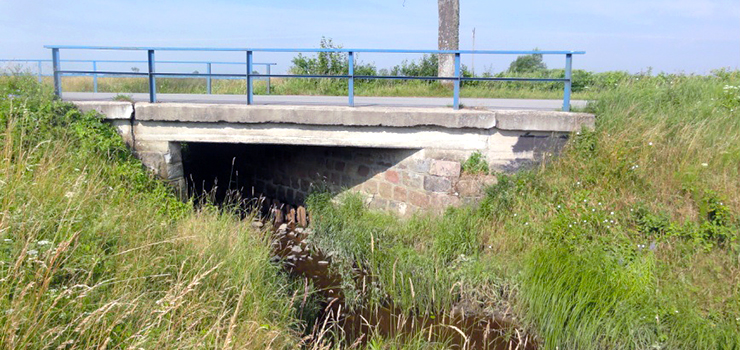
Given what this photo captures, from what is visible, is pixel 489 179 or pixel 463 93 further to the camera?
pixel 463 93

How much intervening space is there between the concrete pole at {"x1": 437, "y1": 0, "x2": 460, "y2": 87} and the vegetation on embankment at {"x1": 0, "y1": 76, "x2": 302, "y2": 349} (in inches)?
325

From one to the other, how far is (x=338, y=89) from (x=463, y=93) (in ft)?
10.1

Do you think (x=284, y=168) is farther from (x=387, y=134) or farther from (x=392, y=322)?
(x=392, y=322)

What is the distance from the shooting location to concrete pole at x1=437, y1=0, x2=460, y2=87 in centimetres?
1477

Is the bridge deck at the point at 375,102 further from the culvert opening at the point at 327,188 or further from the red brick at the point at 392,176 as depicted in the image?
the red brick at the point at 392,176

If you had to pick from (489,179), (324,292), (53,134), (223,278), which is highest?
(53,134)

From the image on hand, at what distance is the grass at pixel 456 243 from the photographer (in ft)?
14.0

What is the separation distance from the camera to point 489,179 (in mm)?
7930

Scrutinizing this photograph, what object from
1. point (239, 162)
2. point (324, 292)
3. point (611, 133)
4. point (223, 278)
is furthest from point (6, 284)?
point (239, 162)

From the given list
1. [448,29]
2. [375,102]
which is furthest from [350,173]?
[448,29]

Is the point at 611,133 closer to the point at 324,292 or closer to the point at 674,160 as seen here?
the point at 674,160

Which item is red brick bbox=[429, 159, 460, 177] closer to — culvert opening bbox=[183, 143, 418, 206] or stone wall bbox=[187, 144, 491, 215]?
stone wall bbox=[187, 144, 491, 215]

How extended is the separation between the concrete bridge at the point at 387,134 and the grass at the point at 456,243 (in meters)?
0.28

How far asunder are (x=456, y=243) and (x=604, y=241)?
1.74 metres
